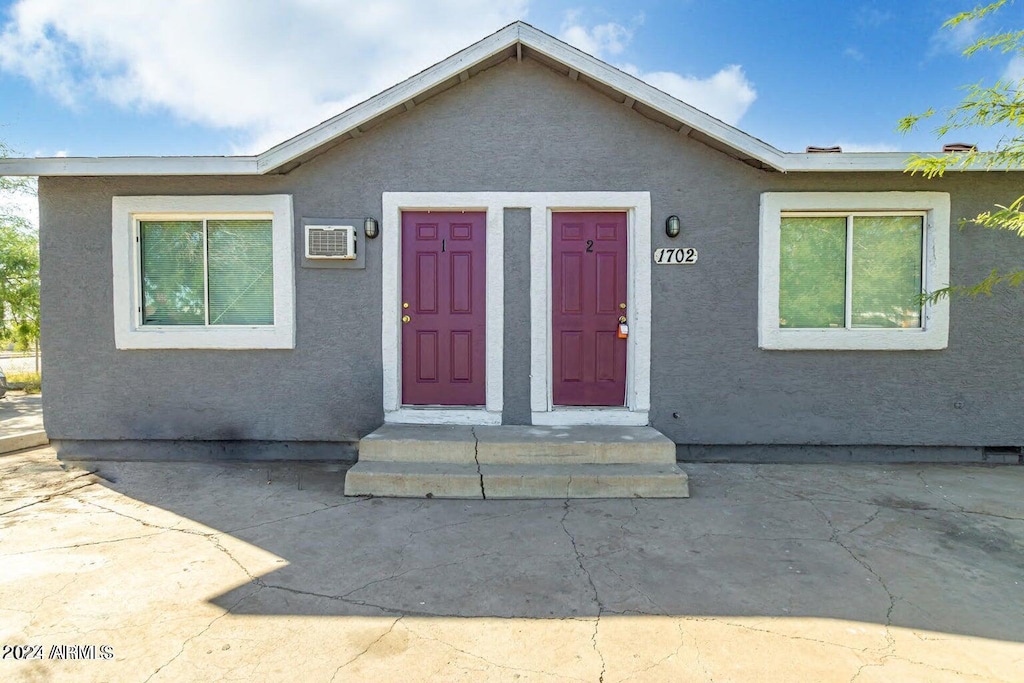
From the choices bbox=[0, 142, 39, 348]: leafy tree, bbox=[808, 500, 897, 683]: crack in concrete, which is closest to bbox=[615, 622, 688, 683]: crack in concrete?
bbox=[808, 500, 897, 683]: crack in concrete

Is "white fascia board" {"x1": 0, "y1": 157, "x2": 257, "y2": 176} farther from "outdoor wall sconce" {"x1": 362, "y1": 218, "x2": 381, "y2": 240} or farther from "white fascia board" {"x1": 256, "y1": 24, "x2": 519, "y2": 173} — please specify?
"outdoor wall sconce" {"x1": 362, "y1": 218, "x2": 381, "y2": 240}

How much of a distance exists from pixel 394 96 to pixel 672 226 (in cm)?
319

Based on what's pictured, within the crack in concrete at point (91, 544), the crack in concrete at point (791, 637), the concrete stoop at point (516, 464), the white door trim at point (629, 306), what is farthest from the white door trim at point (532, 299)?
the crack in concrete at point (791, 637)

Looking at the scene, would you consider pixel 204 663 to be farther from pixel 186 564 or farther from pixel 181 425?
pixel 181 425

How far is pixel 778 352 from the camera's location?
16.8 ft

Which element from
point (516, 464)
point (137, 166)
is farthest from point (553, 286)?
point (137, 166)

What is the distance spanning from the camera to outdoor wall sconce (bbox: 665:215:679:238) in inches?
197

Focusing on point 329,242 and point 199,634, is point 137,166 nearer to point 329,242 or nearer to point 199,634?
point 329,242

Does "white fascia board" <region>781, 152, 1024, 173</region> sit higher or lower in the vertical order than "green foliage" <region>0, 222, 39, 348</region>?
higher

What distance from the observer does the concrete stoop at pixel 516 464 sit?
162 inches

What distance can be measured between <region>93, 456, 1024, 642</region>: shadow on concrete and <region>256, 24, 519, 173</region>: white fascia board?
3355mm

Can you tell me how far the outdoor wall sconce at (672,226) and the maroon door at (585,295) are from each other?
1.48ft

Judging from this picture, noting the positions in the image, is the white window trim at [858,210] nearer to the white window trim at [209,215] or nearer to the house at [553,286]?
the house at [553,286]

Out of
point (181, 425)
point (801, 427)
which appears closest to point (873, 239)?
point (801, 427)
